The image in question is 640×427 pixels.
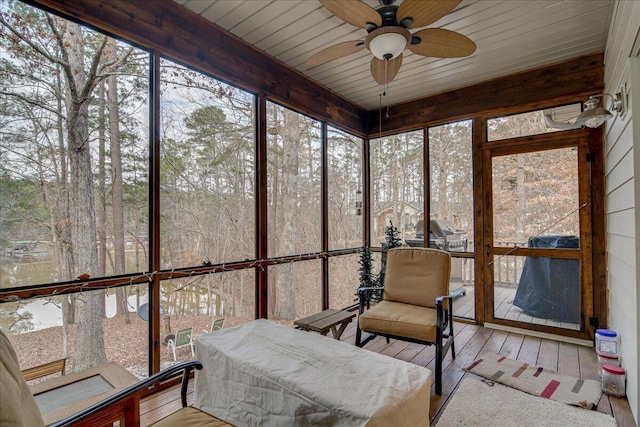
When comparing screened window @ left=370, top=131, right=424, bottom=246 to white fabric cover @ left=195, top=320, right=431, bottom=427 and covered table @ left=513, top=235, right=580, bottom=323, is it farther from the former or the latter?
white fabric cover @ left=195, top=320, right=431, bottom=427

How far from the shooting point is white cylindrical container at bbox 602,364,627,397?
2406mm

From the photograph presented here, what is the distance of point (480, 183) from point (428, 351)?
2241 mm

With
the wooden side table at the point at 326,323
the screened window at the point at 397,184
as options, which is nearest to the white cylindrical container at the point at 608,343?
the wooden side table at the point at 326,323

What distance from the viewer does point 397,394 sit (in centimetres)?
141

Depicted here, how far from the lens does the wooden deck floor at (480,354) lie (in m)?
2.25

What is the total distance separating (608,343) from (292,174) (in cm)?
361

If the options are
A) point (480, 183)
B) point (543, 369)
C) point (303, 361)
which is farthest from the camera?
point (480, 183)

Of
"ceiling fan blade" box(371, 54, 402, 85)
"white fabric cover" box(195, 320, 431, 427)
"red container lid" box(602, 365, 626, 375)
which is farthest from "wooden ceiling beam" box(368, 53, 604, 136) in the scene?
"white fabric cover" box(195, 320, 431, 427)

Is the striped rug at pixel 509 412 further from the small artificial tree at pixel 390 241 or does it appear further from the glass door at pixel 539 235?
the small artificial tree at pixel 390 241

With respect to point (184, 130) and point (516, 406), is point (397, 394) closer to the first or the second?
point (516, 406)

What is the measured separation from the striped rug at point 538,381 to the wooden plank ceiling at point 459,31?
3.12 meters

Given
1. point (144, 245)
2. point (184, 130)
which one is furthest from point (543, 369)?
point (184, 130)

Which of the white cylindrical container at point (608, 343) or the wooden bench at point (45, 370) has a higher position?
the wooden bench at point (45, 370)

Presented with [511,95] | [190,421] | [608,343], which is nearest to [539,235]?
[608,343]
